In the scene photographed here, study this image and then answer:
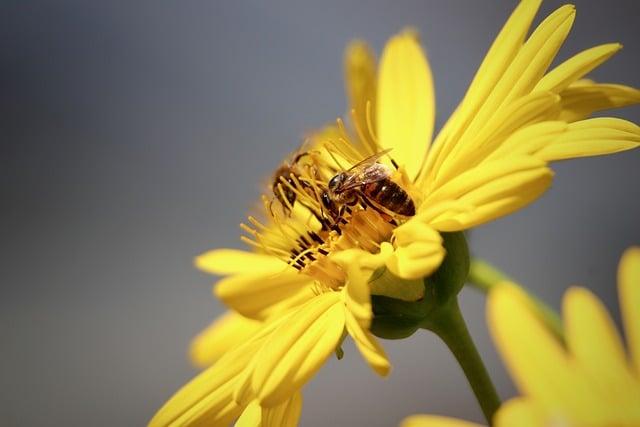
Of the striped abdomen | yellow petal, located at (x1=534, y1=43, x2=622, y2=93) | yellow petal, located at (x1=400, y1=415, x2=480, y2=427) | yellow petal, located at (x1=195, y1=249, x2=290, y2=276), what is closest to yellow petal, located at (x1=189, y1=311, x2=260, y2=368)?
yellow petal, located at (x1=195, y1=249, x2=290, y2=276)

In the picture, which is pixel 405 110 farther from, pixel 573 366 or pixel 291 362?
pixel 573 366

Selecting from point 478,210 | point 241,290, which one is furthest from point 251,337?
point 478,210

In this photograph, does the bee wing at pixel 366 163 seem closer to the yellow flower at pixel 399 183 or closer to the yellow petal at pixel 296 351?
the yellow flower at pixel 399 183

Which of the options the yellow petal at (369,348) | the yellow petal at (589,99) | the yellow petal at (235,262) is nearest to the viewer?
the yellow petal at (369,348)

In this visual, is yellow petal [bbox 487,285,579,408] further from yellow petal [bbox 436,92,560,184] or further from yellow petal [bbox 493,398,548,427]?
yellow petal [bbox 436,92,560,184]

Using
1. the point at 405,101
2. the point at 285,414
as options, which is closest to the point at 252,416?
the point at 285,414

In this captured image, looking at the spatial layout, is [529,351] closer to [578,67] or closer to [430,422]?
[430,422]

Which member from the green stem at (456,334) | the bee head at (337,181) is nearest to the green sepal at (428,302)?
the green stem at (456,334)

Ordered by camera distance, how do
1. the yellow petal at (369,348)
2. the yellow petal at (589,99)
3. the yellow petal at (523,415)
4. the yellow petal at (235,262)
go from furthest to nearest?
the yellow petal at (235,262), the yellow petal at (589,99), the yellow petal at (369,348), the yellow petal at (523,415)
